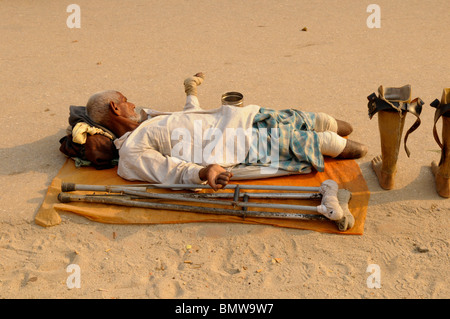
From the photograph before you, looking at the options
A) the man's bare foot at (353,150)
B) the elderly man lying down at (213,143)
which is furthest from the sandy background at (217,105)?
the elderly man lying down at (213,143)

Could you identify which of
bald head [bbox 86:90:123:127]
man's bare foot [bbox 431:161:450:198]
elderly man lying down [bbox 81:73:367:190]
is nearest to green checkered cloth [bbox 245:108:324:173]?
elderly man lying down [bbox 81:73:367:190]

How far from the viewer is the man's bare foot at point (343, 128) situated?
481 centimetres

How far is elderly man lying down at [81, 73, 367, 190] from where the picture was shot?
4195 millimetres

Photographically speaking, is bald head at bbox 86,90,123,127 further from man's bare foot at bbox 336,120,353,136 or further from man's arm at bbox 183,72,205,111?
man's bare foot at bbox 336,120,353,136

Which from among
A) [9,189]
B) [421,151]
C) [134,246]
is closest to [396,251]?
[421,151]

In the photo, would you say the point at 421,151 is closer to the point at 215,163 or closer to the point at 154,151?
the point at 215,163

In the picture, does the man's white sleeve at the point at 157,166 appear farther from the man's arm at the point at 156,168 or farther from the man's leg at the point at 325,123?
the man's leg at the point at 325,123

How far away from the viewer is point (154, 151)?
4.21m

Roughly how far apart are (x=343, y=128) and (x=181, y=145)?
1550 millimetres

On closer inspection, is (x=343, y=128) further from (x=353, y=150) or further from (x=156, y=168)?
(x=156, y=168)

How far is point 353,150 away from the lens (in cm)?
450

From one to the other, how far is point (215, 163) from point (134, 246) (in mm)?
916

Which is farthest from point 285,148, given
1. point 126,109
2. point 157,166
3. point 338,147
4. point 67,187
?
point 67,187

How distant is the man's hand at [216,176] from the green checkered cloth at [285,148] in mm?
511
